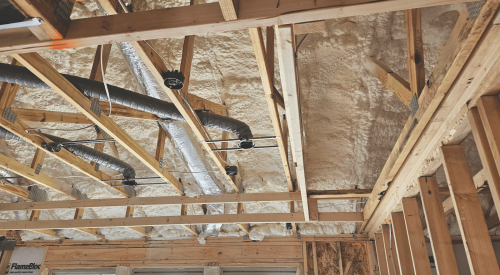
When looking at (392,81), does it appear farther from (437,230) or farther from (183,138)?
(183,138)

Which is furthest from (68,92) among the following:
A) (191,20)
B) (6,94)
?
(191,20)

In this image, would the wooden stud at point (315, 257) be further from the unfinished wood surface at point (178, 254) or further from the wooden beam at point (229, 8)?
the wooden beam at point (229, 8)

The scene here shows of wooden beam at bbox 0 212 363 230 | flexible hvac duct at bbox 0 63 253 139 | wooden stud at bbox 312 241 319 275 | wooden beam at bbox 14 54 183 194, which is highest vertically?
flexible hvac duct at bbox 0 63 253 139

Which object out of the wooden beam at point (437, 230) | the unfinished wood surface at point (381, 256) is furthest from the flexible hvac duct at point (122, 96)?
the unfinished wood surface at point (381, 256)

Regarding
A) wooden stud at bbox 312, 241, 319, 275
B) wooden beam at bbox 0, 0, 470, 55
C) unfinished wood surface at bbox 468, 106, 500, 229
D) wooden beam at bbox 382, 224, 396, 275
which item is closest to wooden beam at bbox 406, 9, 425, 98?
unfinished wood surface at bbox 468, 106, 500, 229

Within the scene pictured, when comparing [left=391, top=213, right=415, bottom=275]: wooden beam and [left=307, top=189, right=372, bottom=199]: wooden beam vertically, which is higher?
[left=307, top=189, right=372, bottom=199]: wooden beam

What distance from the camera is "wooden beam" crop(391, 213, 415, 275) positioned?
290 cm

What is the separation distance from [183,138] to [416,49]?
79.0 inches

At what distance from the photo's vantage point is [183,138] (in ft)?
10.3

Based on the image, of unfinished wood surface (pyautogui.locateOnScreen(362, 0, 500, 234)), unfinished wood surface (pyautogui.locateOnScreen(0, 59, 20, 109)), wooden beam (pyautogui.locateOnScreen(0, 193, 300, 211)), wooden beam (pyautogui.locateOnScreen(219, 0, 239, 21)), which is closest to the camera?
wooden beam (pyautogui.locateOnScreen(219, 0, 239, 21))

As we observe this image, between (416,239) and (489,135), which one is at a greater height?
(489,135)

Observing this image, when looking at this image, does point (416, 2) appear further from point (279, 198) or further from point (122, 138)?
point (279, 198)

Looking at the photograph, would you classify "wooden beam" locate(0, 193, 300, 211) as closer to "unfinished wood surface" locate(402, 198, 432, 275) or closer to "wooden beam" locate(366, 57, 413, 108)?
"unfinished wood surface" locate(402, 198, 432, 275)

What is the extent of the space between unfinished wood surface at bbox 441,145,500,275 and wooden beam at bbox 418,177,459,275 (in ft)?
1.11
